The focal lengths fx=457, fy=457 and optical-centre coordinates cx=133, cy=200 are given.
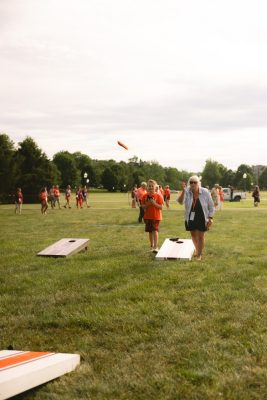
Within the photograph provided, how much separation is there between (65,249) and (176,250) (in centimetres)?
277

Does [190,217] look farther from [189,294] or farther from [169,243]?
[189,294]

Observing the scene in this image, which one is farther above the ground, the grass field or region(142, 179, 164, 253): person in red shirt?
region(142, 179, 164, 253): person in red shirt

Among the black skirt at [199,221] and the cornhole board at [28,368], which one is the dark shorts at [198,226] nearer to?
the black skirt at [199,221]

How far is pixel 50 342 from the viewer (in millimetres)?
5082

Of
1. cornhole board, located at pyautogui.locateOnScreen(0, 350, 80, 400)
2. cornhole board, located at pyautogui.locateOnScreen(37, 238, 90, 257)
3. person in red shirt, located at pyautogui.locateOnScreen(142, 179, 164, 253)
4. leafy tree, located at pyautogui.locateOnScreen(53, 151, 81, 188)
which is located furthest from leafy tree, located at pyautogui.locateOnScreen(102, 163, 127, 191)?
cornhole board, located at pyautogui.locateOnScreen(0, 350, 80, 400)

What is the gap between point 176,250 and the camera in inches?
420

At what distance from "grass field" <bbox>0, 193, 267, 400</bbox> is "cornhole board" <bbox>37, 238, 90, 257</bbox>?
0.91 ft

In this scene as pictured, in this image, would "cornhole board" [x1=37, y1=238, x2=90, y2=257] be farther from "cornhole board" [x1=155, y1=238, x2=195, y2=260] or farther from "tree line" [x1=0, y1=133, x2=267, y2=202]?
"tree line" [x1=0, y1=133, x2=267, y2=202]

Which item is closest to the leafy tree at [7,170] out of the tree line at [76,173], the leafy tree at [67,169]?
the tree line at [76,173]

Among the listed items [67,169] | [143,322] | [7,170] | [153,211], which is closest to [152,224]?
[153,211]

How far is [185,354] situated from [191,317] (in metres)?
1.25

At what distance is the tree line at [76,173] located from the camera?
6134 centimetres

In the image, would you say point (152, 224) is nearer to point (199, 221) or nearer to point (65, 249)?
point (199, 221)

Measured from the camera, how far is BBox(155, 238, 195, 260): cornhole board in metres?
10.2
